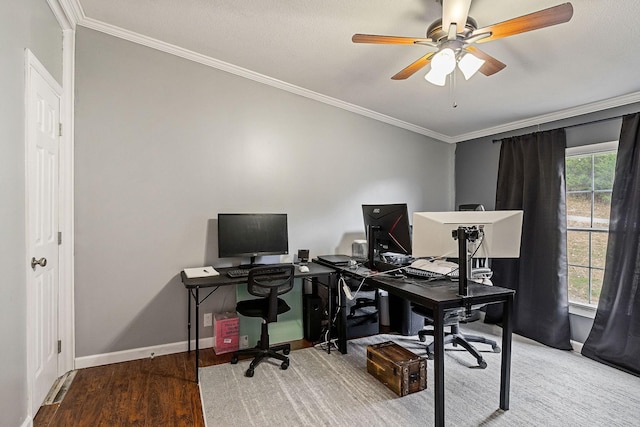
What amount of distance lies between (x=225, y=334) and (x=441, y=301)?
2.01m

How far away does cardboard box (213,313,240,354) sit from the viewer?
3088mm

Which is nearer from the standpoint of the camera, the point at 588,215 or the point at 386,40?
the point at 386,40

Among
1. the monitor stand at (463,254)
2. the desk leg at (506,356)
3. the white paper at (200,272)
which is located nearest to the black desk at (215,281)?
the white paper at (200,272)

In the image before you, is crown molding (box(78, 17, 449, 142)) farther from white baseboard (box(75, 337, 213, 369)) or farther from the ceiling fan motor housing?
white baseboard (box(75, 337, 213, 369))

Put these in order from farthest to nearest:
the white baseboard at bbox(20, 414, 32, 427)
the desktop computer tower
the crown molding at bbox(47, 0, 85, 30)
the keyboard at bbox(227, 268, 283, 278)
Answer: the desktop computer tower
the keyboard at bbox(227, 268, 283, 278)
the crown molding at bbox(47, 0, 85, 30)
the white baseboard at bbox(20, 414, 32, 427)

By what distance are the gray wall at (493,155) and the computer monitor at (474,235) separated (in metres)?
1.72

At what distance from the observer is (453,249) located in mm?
→ 2275

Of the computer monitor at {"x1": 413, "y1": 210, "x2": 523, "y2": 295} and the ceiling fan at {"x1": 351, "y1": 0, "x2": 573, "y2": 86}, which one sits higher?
the ceiling fan at {"x1": 351, "y1": 0, "x2": 573, "y2": 86}

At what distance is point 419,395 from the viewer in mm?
2424

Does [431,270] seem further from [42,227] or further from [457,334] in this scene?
[42,227]

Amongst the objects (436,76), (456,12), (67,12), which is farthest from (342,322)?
(67,12)

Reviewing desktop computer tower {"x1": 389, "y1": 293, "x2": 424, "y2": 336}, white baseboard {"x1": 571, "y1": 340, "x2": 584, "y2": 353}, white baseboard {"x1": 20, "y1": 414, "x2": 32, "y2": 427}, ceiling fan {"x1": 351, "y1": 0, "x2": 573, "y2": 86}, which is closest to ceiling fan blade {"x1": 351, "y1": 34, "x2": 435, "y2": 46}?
ceiling fan {"x1": 351, "y1": 0, "x2": 573, "y2": 86}

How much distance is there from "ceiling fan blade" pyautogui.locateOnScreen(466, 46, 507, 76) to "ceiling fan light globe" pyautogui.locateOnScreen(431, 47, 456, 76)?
0.39 ft

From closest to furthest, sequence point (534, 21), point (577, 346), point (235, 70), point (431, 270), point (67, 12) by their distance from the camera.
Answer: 1. point (534, 21)
2. point (67, 12)
3. point (431, 270)
4. point (577, 346)
5. point (235, 70)
